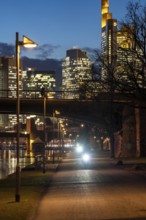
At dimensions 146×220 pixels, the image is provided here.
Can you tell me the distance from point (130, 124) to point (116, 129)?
14.2 meters

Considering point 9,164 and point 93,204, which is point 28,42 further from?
point 9,164

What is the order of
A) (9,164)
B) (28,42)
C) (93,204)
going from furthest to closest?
(9,164)
(28,42)
(93,204)

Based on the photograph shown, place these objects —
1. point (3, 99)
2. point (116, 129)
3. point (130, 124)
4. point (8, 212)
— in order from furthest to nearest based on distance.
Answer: point (116, 129) < point (3, 99) < point (130, 124) < point (8, 212)

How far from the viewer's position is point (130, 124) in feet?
278

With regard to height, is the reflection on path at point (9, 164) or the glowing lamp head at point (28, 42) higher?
the glowing lamp head at point (28, 42)

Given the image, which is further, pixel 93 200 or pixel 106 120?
pixel 106 120

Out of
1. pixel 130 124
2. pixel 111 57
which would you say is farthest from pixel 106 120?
pixel 111 57

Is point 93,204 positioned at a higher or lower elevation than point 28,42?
lower

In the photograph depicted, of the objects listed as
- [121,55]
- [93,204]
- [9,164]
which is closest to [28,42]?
[93,204]

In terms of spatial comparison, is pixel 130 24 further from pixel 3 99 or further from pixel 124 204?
pixel 3 99

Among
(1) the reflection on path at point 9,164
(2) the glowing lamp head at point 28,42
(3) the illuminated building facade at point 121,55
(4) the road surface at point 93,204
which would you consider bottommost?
(4) the road surface at point 93,204

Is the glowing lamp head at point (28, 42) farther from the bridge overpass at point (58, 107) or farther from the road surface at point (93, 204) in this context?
A: the bridge overpass at point (58, 107)

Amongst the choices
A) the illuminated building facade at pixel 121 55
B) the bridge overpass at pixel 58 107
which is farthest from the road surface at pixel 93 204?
the bridge overpass at pixel 58 107

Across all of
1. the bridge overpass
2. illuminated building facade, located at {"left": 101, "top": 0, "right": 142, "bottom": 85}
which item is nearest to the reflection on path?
the bridge overpass
